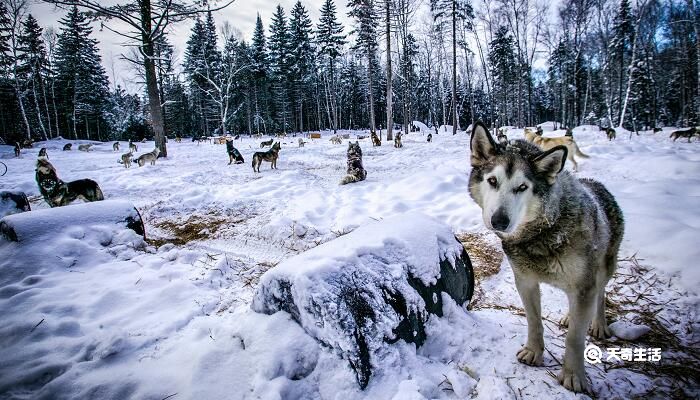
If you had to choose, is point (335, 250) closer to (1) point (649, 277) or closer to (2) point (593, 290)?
(2) point (593, 290)

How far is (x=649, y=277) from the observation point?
298 cm

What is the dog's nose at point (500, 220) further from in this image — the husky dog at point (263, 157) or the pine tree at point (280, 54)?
the pine tree at point (280, 54)

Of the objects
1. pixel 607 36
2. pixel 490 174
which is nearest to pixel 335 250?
pixel 490 174

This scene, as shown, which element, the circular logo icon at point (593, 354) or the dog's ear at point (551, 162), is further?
the circular logo icon at point (593, 354)

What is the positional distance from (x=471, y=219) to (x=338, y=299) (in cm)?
417

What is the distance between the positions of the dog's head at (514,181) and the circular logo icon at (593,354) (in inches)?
41.8

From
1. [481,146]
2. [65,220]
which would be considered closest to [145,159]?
[65,220]

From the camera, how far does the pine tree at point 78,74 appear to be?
35438 mm

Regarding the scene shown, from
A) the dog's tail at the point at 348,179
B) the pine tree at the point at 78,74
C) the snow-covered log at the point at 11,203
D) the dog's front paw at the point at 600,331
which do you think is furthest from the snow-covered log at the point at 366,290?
the pine tree at the point at 78,74

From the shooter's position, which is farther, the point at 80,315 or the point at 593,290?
the point at 80,315

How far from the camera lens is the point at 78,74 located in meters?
36.0

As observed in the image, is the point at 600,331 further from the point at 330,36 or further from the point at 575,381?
the point at 330,36

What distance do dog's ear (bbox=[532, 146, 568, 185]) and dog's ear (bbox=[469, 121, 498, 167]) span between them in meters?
0.29

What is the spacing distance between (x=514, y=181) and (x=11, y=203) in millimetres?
8130
